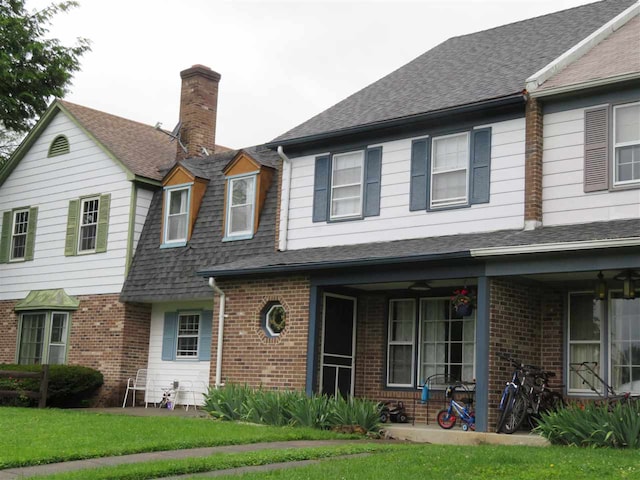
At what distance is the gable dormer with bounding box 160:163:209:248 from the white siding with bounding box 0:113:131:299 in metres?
1.08

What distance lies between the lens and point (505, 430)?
46.1 feet

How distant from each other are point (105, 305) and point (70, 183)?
3677 mm

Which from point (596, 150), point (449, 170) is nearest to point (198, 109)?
point (449, 170)

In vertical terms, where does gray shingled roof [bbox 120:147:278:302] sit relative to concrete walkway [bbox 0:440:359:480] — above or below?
above

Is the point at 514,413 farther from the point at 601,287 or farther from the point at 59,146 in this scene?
the point at 59,146

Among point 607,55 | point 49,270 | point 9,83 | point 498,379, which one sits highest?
point 9,83

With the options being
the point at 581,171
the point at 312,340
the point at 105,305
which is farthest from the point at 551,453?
the point at 105,305

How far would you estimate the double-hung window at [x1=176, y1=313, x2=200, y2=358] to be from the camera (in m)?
21.4

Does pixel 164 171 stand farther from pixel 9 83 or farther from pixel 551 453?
pixel 551 453

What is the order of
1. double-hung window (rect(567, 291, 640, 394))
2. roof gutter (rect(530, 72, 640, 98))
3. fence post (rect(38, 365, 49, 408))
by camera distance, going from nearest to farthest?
roof gutter (rect(530, 72, 640, 98))
double-hung window (rect(567, 291, 640, 394))
fence post (rect(38, 365, 49, 408))

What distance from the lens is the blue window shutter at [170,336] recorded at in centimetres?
2183

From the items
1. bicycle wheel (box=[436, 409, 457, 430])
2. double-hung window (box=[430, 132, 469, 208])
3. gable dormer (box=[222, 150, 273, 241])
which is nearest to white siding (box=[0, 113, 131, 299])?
gable dormer (box=[222, 150, 273, 241])

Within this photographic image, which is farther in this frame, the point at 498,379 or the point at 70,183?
the point at 70,183

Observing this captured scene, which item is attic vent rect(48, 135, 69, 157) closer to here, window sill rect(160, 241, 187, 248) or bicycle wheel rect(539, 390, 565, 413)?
window sill rect(160, 241, 187, 248)
